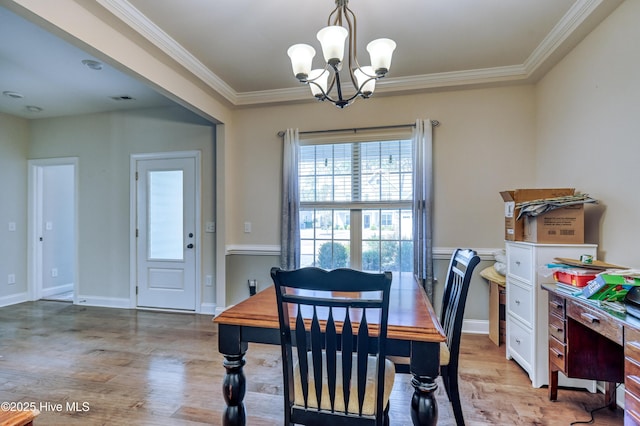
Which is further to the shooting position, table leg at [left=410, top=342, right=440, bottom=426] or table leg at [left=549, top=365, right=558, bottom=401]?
table leg at [left=549, top=365, right=558, bottom=401]

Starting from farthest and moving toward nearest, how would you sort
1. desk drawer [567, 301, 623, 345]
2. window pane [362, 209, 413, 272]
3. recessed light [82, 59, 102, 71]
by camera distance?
window pane [362, 209, 413, 272], recessed light [82, 59, 102, 71], desk drawer [567, 301, 623, 345]

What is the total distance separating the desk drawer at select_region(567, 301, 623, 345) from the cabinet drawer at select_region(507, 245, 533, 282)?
45 cm

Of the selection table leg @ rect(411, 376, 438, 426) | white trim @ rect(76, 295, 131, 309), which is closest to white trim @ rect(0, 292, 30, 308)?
white trim @ rect(76, 295, 131, 309)

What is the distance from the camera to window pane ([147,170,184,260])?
13.3 feet

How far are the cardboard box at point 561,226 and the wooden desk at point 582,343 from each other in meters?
0.35

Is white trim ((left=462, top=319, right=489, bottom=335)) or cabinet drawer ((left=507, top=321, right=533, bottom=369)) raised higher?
cabinet drawer ((left=507, top=321, right=533, bottom=369))

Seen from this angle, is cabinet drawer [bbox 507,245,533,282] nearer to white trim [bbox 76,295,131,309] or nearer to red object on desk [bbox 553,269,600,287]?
red object on desk [bbox 553,269,600,287]

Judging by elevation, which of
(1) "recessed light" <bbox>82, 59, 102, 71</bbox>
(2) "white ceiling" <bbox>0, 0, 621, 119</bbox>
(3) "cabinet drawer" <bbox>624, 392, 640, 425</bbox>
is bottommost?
(3) "cabinet drawer" <bbox>624, 392, 640, 425</bbox>

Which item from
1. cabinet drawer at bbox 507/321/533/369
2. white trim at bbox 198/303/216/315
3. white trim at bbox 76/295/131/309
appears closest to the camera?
cabinet drawer at bbox 507/321/533/369

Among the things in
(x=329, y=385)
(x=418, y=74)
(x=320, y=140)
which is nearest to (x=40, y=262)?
(x=320, y=140)

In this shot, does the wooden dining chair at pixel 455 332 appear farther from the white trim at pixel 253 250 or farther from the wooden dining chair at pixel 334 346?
the white trim at pixel 253 250

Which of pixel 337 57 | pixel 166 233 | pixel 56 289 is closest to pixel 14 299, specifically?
pixel 56 289

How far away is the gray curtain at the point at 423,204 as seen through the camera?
322cm

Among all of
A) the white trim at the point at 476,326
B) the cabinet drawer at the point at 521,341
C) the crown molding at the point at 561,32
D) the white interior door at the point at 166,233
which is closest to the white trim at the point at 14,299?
the white interior door at the point at 166,233
